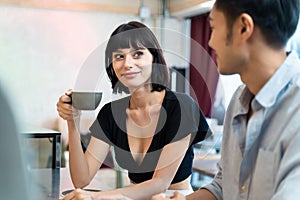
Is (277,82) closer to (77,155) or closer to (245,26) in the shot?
(245,26)

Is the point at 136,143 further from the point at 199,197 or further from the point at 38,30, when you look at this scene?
the point at 38,30

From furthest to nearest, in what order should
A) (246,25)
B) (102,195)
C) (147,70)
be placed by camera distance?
(147,70), (102,195), (246,25)

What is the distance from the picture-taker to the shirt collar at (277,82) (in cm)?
72

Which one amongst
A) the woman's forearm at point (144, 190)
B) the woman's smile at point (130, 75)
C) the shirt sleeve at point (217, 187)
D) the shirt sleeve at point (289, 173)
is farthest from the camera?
the woman's smile at point (130, 75)

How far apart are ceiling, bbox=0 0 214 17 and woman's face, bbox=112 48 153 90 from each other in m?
3.06

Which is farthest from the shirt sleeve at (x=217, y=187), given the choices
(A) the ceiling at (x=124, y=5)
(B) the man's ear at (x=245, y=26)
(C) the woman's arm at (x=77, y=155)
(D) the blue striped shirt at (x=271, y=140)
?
(A) the ceiling at (x=124, y=5)

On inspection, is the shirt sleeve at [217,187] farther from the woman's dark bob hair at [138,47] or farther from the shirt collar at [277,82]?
the woman's dark bob hair at [138,47]

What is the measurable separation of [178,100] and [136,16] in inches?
151

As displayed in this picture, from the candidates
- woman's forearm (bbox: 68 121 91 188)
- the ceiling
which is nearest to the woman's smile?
woman's forearm (bbox: 68 121 91 188)

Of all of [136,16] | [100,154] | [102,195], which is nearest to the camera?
[102,195]

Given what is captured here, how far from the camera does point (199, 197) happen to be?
0.92 metres

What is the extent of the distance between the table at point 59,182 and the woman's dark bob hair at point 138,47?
347mm

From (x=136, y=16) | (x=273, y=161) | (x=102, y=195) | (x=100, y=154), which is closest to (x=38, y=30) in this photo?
(x=136, y=16)

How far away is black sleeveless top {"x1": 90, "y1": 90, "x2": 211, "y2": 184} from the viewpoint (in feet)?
3.83
